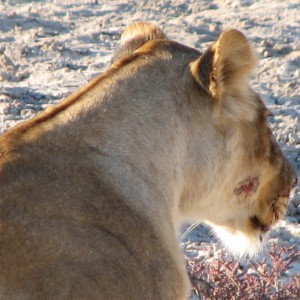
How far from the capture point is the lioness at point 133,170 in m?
2.67

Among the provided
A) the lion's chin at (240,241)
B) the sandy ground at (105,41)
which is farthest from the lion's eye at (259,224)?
the sandy ground at (105,41)

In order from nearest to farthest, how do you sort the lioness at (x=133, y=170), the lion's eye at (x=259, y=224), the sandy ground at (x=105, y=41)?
the lioness at (x=133, y=170)
the lion's eye at (x=259, y=224)
the sandy ground at (x=105, y=41)

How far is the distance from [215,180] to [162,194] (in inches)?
9.9

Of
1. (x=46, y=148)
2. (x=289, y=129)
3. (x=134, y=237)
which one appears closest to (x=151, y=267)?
(x=134, y=237)

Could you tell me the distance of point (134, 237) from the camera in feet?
9.38

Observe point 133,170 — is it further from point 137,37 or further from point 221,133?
point 137,37

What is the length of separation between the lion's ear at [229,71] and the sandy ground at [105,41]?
5.96ft

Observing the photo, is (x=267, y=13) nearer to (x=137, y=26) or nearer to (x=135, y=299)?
(x=137, y=26)

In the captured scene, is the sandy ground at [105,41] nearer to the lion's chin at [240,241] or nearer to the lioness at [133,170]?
the lion's chin at [240,241]

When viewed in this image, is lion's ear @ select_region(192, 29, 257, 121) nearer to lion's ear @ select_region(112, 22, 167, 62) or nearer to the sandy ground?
lion's ear @ select_region(112, 22, 167, 62)

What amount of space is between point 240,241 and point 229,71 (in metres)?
0.72

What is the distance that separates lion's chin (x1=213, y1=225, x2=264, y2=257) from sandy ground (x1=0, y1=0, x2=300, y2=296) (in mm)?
1299

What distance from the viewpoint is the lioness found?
267 cm

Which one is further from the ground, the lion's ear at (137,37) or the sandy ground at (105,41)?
the lion's ear at (137,37)
